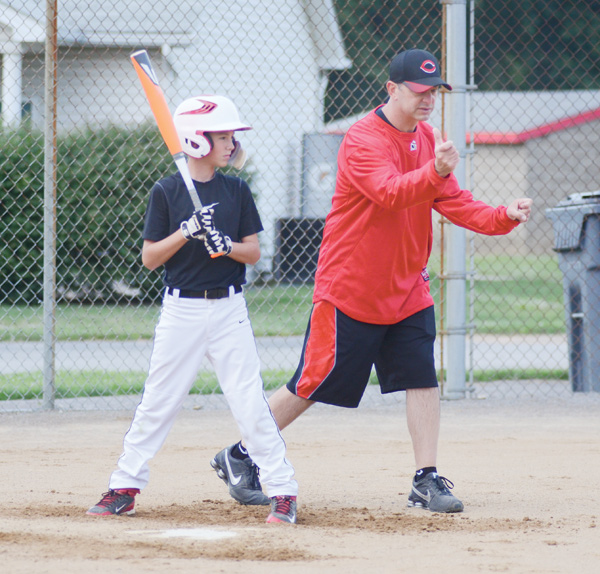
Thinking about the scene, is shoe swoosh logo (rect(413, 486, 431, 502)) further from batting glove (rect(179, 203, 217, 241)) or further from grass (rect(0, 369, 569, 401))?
grass (rect(0, 369, 569, 401))

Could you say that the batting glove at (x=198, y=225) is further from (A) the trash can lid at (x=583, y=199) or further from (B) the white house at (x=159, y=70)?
(B) the white house at (x=159, y=70)

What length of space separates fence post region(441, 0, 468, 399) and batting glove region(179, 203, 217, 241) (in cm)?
377

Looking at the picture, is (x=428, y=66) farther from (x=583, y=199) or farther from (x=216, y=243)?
(x=583, y=199)

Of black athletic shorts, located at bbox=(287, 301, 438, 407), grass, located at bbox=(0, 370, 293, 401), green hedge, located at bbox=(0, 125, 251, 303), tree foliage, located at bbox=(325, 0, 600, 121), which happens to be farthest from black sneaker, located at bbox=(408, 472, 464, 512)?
tree foliage, located at bbox=(325, 0, 600, 121)

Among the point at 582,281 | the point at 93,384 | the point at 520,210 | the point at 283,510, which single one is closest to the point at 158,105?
the point at 520,210

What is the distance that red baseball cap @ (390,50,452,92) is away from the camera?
4445 mm

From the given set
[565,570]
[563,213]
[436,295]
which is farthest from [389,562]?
[436,295]

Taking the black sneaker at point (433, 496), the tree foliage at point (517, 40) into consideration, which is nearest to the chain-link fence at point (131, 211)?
the black sneaker at point (433, 496)

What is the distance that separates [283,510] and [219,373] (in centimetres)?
64

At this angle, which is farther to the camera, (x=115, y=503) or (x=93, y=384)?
(x=93, y=384)

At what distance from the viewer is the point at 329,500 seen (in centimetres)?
475

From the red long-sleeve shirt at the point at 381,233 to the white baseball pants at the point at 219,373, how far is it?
60cm

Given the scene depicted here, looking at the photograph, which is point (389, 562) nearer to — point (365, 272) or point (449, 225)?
point (365, 272)

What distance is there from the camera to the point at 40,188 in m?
12.9
